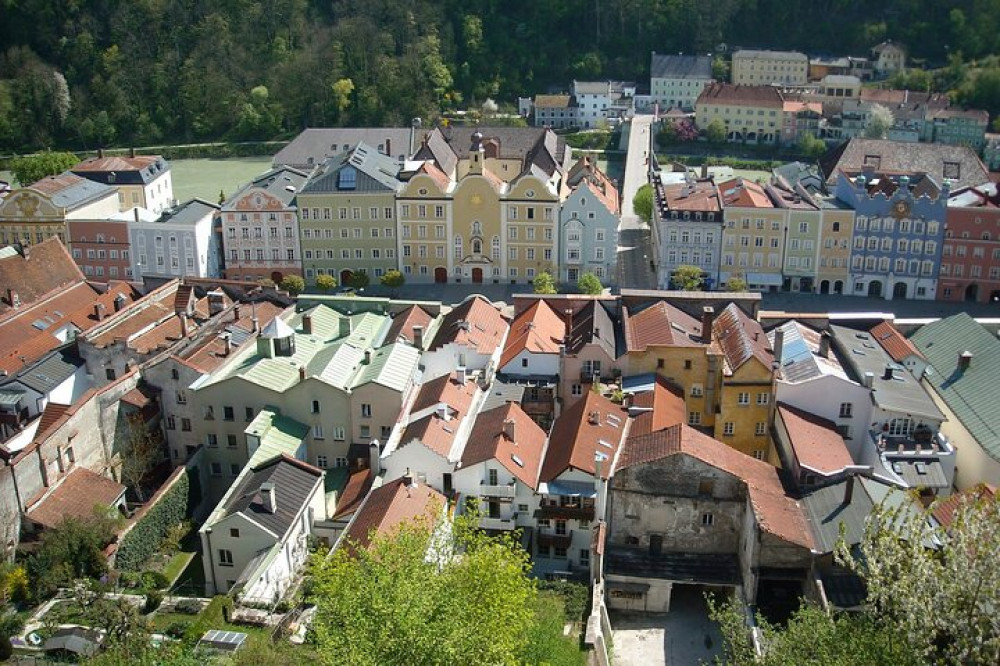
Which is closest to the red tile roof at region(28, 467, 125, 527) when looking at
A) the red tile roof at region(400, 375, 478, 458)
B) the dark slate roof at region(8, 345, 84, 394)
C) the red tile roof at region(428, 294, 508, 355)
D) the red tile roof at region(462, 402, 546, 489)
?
the dark slate roof at region(8, 345, 84, 394)

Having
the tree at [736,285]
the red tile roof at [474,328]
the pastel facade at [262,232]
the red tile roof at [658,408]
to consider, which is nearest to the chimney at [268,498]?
the red tile roof at [474,328]

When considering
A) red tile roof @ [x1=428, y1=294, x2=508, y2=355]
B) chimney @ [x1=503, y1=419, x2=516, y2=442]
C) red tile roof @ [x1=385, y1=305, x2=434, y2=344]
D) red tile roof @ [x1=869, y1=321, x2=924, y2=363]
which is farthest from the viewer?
red tile roof @ [x1=385, y1=305, x2=434, y2=344]

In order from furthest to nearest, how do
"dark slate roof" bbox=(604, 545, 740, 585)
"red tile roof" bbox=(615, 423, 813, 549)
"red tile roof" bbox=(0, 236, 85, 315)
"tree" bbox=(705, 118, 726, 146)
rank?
"tree" bbox=(705, 118, 726, 146) < "red tile roof" bbox=(0, 236, 85, 315) < "dark slate roof" bbox=(604, 545, 740, 585) < "red tile roof" bbox=(615, 423, 813, 549)

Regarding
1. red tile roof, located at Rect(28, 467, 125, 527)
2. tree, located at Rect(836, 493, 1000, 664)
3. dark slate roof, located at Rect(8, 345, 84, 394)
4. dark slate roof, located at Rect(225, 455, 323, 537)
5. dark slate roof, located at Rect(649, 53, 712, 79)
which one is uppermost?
dark slate roof, located at Rect(649, 53, 712, 79)

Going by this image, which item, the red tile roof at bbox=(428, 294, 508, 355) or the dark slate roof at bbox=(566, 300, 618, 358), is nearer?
the dark slate roof at bbox=(566, 300, 618, 358)

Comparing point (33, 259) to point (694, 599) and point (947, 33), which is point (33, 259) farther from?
point (947, 33)

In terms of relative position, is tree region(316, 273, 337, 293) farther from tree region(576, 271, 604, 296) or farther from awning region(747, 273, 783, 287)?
awning region(747, 273, 783, 287)

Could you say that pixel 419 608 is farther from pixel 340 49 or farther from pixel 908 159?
pixel 340 49

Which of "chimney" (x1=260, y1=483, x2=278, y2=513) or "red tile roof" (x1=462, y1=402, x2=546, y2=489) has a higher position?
"red tile roof" (x1=462, y1=402, x2=546, y2=489)

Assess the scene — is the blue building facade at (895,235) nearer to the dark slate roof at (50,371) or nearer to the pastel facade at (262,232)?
the pastel facade at (262,232)
